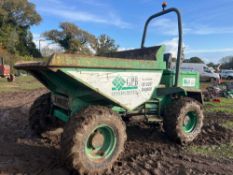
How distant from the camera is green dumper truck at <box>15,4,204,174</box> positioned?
3.72 meters

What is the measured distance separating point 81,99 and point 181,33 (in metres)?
2.24

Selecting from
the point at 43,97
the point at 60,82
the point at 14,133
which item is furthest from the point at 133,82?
the point at 14,133

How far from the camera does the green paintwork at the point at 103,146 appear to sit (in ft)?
13.1

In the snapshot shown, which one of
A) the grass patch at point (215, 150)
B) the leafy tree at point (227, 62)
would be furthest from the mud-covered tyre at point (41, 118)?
the leafy tree at point (227, 62)

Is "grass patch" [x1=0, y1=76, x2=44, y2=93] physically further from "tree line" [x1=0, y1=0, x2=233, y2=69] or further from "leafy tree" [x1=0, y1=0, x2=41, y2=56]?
"leafy tree" [x1=0, y1=0, x2=41, y2=56]

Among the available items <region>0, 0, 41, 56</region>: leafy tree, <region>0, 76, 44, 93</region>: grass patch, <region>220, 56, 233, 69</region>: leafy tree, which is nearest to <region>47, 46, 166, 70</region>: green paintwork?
<region>0, 76, 44, 93</region>: grass patch

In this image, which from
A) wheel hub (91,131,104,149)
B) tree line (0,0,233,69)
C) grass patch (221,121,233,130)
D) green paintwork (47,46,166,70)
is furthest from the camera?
tree line (0,0,233,69)

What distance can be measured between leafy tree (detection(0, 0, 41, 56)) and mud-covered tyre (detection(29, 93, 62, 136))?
4249 cm

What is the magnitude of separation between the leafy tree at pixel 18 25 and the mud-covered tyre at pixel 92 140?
44.2 meters

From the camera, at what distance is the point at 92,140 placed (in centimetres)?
398

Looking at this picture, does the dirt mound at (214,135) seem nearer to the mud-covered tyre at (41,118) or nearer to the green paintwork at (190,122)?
the green paintwork at (190,122)

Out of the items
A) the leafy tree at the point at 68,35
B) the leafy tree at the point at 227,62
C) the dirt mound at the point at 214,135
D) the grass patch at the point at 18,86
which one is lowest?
the dirt mound at the point at 214,135

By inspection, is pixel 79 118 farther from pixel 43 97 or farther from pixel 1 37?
pixel 1 37

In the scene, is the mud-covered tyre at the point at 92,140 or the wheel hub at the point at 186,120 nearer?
the mud-covered tyre at the point at 92,140
